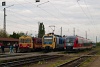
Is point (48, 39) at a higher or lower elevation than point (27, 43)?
higher

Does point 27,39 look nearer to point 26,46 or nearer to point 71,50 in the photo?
point 26,46

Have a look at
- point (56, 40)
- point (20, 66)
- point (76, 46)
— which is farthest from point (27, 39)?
point (20, 66)

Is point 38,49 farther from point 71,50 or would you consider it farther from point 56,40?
point 71,50

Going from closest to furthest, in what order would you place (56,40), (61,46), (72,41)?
(72,41) < (56,40) < (61,46)

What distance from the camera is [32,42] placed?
48.4 metres

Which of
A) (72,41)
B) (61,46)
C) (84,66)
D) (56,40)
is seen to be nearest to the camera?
(84,66)

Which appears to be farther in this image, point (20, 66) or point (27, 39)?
point (27, 39)

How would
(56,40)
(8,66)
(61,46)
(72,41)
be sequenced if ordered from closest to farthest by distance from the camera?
1. (8,66)
2. (72,41)
3. (56,40)
4. (61,46)

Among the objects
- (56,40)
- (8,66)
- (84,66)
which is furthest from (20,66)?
(56,40)

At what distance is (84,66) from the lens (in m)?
21.8

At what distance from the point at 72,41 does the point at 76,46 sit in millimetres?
1199

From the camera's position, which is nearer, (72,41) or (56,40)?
(72,41)

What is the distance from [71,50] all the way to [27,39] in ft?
27.5

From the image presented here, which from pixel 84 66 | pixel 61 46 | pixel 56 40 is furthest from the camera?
pixel 61 46
